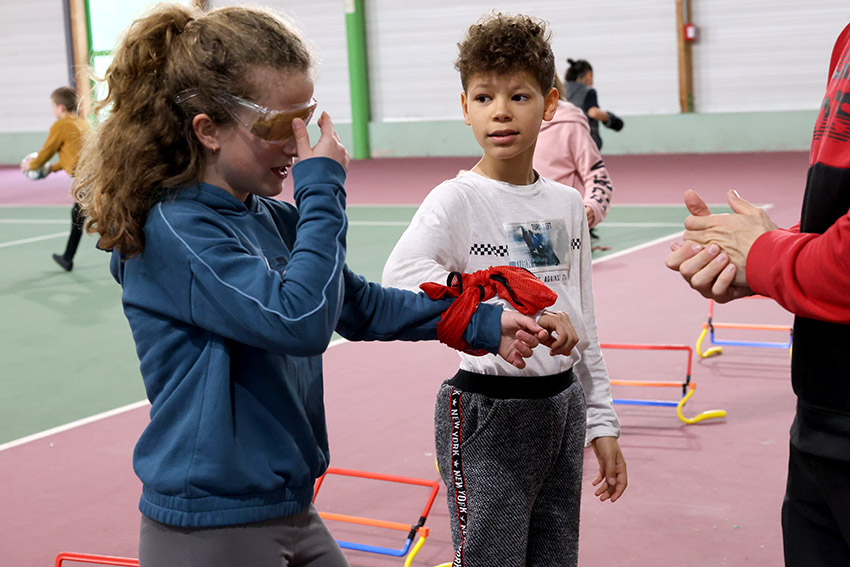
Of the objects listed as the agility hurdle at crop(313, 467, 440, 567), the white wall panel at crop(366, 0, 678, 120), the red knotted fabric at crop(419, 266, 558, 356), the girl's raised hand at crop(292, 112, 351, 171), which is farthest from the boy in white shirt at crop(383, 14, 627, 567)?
the white wall panel at crop(366, 0, 678, 120)

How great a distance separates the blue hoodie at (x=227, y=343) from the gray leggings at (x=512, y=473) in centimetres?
71

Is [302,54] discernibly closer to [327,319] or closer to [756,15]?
[327,319]

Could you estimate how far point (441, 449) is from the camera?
2883 millimetres

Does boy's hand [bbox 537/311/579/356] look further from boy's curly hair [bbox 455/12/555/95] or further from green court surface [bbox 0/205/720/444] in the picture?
green court surface [bbox 0/205/720/444]

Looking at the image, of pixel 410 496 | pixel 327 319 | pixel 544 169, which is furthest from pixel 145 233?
pixel 544 169

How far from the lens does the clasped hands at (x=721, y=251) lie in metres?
2.12

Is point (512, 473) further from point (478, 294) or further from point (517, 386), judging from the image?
point (478, 294)

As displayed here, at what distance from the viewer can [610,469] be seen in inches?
116

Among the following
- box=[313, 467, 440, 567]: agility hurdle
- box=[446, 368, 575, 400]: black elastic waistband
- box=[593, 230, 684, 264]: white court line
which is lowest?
box=[593, 230, 684, 264]: white court line

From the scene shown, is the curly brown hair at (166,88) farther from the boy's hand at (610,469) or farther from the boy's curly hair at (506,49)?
the boy's hand at (610,469)

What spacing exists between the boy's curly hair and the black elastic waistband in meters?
0.85

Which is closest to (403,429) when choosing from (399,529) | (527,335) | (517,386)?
(399,529)

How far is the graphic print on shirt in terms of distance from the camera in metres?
2.90

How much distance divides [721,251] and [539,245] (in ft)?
2.68
